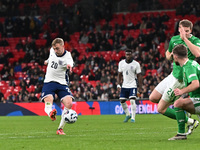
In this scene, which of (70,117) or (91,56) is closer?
(70,117)

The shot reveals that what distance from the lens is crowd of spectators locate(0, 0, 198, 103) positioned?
89.2ft

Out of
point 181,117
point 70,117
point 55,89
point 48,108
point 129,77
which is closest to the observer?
point 181,117

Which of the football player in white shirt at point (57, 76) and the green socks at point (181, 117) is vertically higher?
the football player in white shirt at point (57, 76)

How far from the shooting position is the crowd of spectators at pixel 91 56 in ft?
89.2

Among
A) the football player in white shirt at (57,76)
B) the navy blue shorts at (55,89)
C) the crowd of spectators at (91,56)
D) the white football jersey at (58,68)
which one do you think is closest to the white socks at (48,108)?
the football player in white shirt at (57,76)

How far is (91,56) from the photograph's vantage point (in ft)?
102

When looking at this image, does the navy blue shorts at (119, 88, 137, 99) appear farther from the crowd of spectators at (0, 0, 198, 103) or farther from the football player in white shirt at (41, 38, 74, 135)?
the crowd of spectators at (0, 0, 198, 103)

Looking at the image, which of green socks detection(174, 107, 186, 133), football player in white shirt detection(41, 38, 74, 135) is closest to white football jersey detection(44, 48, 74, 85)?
football player in white shirt detection(41, 38, 74, 135)

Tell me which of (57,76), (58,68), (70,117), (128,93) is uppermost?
(58,68)

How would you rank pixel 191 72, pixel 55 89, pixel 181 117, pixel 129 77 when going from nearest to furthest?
pixel 191 72 < pixel 181 117 < pixel 55 89 < pixel 129 77

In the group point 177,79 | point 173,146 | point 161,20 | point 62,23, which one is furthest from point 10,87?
point 173,146

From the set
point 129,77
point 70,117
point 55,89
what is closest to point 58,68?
point 55,89

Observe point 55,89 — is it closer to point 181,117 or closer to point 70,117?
point 70,117

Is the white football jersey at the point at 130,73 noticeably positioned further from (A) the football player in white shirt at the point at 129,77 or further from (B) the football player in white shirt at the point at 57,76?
(B) the football player in white shirt at the point at 57,76
